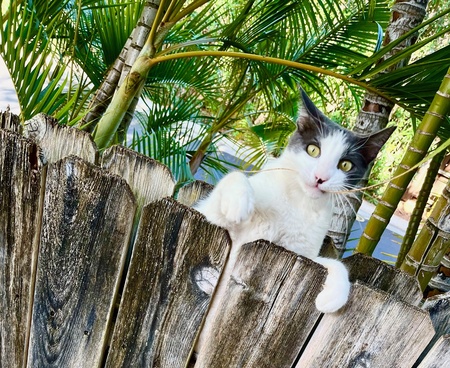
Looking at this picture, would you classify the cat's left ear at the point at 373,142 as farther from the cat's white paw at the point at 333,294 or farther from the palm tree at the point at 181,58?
the cat's white paw at the point at 333,294

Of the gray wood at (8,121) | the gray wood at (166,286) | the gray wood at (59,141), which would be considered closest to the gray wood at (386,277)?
the gray wood at (166,286)

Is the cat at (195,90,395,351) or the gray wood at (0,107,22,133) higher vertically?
the cat at (195,90,395,351)

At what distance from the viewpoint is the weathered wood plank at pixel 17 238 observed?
60 centimetres

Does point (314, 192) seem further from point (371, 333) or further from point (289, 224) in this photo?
point (371, 333)

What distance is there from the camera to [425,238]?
773mm

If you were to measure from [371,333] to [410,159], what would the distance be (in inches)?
14.4

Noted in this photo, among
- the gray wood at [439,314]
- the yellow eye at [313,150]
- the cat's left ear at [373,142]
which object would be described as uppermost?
the cat's left ear at [373,142]

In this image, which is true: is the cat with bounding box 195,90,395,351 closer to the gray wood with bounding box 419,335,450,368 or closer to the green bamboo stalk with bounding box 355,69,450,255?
the green bamboo stalk with bounding box 355,69,450,255

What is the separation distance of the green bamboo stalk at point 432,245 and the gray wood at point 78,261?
0.57 m

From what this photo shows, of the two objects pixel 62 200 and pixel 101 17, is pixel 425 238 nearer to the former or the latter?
pixel 62 200

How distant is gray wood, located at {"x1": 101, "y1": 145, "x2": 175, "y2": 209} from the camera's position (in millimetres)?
657

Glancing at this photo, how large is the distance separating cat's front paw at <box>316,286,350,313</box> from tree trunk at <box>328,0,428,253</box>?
0.40 m

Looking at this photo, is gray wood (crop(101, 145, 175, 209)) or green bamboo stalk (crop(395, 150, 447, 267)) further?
green bamboo stalk (crop(395, 150, 447, 267))

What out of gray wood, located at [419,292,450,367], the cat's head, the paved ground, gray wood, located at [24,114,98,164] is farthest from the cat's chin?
the paved ground
